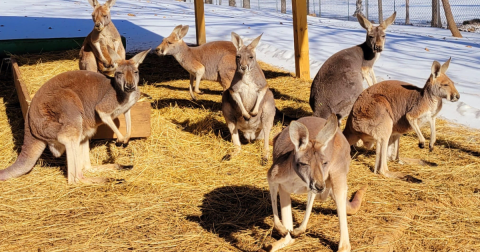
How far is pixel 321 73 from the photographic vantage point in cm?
Result: 583

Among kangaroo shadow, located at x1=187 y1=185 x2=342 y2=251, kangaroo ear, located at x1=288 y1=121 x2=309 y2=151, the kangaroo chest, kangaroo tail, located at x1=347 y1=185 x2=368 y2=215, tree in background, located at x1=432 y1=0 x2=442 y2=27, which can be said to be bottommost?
kangaroo shadow, located at x1=187 y1=185 x2=342 y2=251

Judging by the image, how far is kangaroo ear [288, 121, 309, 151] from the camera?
254 cm

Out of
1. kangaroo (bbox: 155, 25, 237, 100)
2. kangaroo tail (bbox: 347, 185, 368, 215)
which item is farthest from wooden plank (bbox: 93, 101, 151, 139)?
kangaroo tail (bbox: 347, 185, 368, 215)

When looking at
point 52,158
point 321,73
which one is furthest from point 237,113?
point 52,158

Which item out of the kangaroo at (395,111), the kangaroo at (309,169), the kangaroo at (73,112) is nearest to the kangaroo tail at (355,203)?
the kangaroo at (309,169)

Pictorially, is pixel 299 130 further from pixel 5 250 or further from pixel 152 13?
pixel 152 13

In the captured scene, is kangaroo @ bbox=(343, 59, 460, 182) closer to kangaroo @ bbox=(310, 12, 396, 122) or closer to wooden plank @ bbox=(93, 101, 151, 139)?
kangaroo @ bbox=(310, 12, 396, 122)

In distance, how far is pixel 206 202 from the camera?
3.91 metres

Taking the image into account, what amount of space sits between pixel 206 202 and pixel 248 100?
1.58 meters

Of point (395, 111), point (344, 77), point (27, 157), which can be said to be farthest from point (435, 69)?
point (27, 157)

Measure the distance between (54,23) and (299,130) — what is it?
12.4m

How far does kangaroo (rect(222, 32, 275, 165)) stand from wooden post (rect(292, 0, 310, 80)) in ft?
8.80

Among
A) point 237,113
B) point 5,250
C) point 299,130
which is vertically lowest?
point 5,250

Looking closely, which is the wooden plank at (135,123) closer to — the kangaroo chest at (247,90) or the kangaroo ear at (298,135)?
the kangaroo chest at (247,90)
